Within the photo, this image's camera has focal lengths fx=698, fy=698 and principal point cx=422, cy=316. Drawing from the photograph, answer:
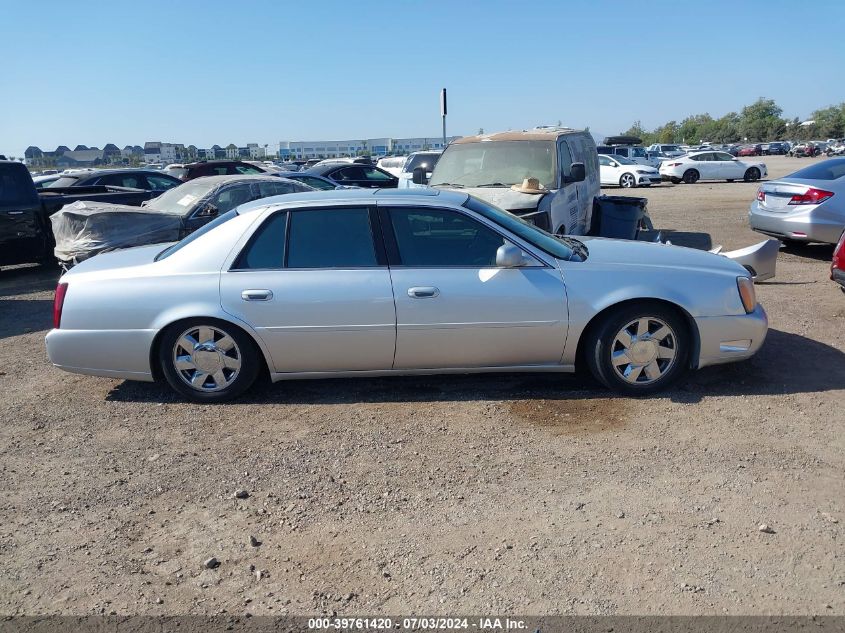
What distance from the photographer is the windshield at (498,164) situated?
8922 mm

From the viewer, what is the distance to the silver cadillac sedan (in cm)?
481

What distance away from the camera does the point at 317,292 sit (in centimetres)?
482

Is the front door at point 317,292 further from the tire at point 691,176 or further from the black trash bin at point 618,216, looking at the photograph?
the tire at point 691,176

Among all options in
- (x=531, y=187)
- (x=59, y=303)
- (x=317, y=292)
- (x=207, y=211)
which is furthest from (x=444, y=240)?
(x=207, y=211)

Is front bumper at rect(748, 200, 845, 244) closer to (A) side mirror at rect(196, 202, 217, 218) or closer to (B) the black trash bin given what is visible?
(B) the black trash bin

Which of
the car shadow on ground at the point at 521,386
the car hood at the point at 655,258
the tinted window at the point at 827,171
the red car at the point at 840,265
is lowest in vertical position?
the car shadow on ground at the point at 521,386

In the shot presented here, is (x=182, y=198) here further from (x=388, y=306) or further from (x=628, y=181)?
(x=628, y=181)

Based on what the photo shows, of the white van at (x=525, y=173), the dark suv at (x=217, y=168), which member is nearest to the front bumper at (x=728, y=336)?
the white van at (x=525, y=173)

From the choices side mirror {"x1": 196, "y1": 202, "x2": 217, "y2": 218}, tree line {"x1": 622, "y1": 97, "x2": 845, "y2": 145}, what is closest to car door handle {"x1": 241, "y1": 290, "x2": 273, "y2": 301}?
side mirror {"x1": 196, "y1": 202, "x2": 217, "y2": 218}

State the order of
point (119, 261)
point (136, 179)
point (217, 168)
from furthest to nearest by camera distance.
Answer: point (217, 168)
point (136, 179)
point (119, 261)

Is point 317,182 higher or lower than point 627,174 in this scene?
lower

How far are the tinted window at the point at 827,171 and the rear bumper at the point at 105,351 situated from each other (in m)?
9.59

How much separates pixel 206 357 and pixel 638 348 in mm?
3048

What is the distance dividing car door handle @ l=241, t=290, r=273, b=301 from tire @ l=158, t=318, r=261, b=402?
0.24 metres
